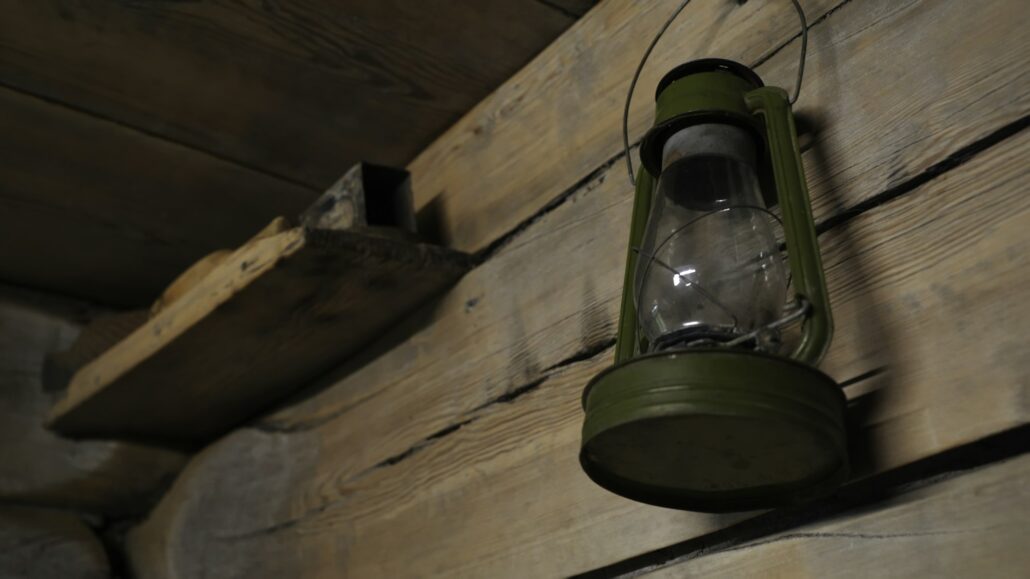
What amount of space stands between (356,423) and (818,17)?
2.40 feet

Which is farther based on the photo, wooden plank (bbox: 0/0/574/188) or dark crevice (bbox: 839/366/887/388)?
wooden plank (bbox: 0/0/574/188)

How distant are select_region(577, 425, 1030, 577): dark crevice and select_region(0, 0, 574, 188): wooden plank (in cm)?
59

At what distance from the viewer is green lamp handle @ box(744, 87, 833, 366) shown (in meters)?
0.76

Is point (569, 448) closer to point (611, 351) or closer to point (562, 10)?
point (611, 351)

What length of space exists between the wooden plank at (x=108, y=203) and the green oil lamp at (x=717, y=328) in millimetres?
714

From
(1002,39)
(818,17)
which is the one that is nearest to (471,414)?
(818,17)

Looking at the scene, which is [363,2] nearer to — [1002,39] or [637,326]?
[637,326]

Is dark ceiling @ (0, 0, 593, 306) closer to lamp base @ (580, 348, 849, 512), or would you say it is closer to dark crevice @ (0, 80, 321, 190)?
dark crevice @ (0, 80, 321, 190)

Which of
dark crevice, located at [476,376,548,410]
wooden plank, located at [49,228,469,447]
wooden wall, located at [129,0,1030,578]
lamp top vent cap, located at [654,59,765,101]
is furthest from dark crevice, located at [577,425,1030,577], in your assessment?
wooden plank, located at [49,228,469,447]

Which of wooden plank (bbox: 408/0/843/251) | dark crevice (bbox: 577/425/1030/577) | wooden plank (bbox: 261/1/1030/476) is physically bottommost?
dark crevice (bbox: 577/425/1030/577)

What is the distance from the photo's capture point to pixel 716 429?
2.47 feet

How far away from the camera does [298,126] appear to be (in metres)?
1.39

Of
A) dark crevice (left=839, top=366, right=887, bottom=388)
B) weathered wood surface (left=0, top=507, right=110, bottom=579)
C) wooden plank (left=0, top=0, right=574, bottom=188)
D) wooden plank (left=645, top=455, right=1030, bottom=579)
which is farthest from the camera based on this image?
weathered wood surface (left=0, top=507, right=110, bottom=579)

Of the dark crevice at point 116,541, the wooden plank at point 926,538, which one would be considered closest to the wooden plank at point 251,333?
the dark crevice at point 116,541
